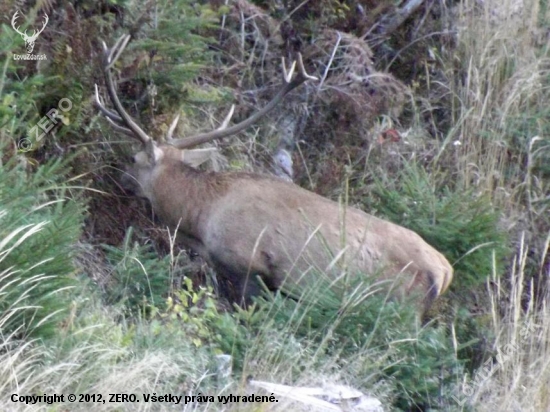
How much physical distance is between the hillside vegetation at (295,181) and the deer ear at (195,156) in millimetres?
473

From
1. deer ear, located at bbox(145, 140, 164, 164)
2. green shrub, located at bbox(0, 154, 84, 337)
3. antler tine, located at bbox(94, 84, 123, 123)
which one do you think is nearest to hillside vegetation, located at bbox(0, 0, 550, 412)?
green shrub, located at bbox(0, 154, 84, 337)

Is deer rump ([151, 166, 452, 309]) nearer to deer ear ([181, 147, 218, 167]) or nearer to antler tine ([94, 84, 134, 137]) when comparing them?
deer ear ([181, 147, 218, 167])

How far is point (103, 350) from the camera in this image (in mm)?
4855

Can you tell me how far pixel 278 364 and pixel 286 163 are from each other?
3.80m

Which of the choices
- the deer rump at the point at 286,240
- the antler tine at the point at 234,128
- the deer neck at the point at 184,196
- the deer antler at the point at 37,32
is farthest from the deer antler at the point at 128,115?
the deer antler at the point at 37,32

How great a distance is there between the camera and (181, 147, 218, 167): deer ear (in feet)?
25.6

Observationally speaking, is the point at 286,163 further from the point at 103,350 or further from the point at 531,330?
the point at 103,350

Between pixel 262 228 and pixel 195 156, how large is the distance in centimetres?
95

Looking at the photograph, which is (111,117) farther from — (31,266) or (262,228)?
(31,266)

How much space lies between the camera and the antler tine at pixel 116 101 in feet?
23.6

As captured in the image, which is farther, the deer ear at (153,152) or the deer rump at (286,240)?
the deer ear at (153,152)

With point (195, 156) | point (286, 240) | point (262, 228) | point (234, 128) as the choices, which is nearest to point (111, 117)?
point (195, 156)

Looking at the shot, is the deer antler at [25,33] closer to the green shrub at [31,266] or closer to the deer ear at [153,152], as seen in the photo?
the deer ear at [153,152]

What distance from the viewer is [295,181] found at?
9.02 m
